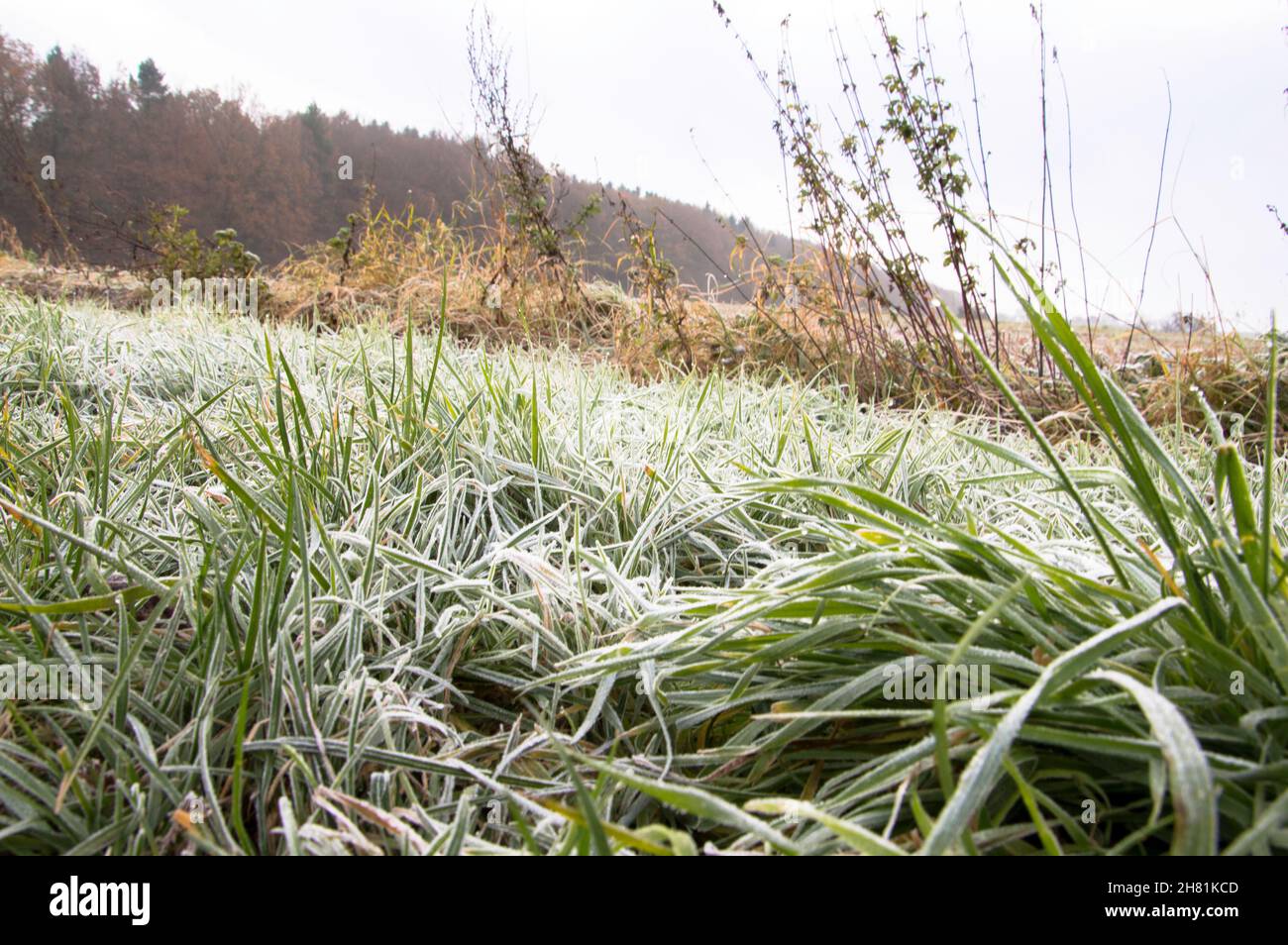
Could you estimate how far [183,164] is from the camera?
9516mm

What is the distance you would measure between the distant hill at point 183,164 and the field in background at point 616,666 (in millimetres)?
4128

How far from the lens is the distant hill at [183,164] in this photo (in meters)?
6.07

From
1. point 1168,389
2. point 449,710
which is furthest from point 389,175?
point 449,710

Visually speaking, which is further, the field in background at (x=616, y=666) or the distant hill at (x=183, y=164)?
the distant hill at (x=183, y=164)

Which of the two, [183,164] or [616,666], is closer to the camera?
[616,666]

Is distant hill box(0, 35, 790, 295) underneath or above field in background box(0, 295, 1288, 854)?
above

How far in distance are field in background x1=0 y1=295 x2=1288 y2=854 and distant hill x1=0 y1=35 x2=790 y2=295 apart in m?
4.13

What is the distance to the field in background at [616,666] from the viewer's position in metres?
0.61

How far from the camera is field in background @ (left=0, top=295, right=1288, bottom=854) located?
0.61 m

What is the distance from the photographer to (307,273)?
543 cm

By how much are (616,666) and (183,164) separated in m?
11.3

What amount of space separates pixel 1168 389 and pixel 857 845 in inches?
134

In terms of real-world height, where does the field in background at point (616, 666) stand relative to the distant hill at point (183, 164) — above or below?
below
